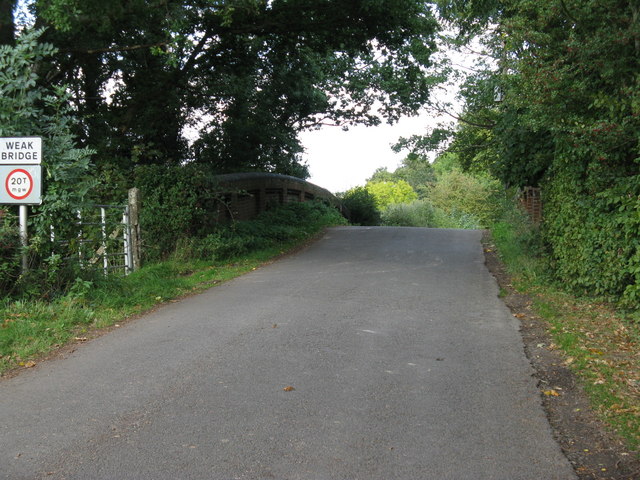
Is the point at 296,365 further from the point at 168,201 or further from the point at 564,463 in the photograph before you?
the point at 168,201

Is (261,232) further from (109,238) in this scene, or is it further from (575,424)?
(575,424)

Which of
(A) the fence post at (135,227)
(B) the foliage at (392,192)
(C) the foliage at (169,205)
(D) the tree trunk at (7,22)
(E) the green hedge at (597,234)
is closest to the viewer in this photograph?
(E) the green hedge at (597,234)

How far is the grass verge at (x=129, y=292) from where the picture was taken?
22.9 ft

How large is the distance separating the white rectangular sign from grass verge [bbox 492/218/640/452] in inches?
294

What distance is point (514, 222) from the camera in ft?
47.1

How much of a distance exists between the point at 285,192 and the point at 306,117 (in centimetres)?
632

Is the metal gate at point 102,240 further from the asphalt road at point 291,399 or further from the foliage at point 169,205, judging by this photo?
the asphalt road at point 291,399

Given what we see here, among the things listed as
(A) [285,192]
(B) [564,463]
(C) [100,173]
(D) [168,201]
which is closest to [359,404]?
(B) [564,463]

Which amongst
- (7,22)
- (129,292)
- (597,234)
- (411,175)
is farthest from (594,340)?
(411,175)

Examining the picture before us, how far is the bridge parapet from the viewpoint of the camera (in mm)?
17500

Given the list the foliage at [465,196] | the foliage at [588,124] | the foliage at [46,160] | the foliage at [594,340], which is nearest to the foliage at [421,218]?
the foliage at [465,196]

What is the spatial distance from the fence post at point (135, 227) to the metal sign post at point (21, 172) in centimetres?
406

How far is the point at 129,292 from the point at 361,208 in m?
24.7

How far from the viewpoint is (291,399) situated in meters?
5.07
